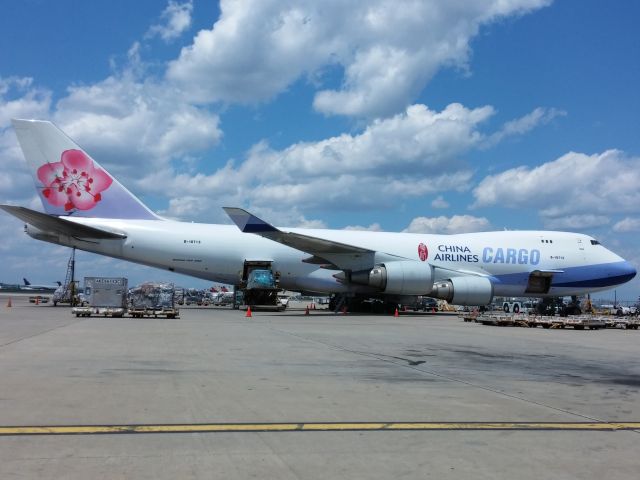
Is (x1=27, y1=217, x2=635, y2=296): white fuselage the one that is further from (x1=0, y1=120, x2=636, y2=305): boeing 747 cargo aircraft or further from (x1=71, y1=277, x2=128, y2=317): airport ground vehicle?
(x1=71, y1=277, x2=128, y2=317): airport ground vehicle

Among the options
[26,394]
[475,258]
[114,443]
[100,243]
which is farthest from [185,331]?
[475,258]

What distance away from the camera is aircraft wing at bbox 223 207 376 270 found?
2752 centimetres

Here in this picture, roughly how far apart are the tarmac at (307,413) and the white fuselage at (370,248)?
61.7 ft

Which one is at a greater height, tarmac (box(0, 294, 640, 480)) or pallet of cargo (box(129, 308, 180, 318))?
pallet of cargo (box(129, 308, 180, 318))

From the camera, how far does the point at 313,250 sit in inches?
1248

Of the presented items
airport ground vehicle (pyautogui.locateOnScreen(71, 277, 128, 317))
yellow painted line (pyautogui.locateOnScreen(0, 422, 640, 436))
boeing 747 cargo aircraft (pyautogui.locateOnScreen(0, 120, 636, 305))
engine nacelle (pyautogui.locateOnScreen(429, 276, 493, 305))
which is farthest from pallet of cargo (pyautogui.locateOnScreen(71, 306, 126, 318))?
yellow painted line (pyautogui.locateOnScreen(0, 422, 640, 436))

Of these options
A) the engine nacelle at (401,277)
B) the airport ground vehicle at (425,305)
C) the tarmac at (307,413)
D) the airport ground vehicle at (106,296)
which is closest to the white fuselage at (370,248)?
the engine nacelle at (401,277)

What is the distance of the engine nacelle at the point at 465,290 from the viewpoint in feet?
103

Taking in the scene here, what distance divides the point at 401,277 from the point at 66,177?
18669 millimetres

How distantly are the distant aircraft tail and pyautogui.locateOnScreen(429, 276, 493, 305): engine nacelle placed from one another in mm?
17666

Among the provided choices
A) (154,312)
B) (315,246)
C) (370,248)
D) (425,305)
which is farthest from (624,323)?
(425,305)

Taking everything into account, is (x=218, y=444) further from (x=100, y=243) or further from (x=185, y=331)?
(x=100, y=243)

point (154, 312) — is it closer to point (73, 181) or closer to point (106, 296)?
point (106, 296)

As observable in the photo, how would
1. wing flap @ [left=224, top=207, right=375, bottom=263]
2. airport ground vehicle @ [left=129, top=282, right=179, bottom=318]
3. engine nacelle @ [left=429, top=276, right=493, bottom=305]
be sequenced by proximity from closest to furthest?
airport ground vehicle @ [left=129, top=282, right=179, bottom=318]
wing flap @ [left=224, top=207, right=375, bottom=263]
engine nacelle @ [left=429, top=276, right=493, bottom=305]
